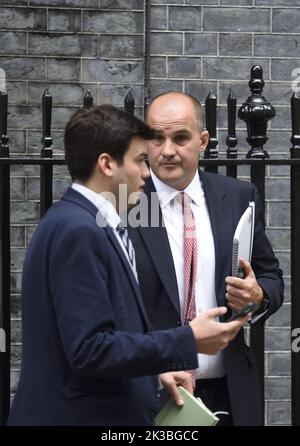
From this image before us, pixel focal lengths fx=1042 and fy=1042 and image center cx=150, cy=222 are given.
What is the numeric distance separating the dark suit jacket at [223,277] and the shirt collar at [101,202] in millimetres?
712

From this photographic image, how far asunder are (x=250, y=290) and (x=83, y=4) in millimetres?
3343

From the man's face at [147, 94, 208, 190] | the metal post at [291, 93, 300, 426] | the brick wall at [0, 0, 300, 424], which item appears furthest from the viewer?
the brick wall at [0, 0, 300, 424]

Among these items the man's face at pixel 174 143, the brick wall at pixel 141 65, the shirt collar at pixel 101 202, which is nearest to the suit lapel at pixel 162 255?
the man's face at pixel 174 143

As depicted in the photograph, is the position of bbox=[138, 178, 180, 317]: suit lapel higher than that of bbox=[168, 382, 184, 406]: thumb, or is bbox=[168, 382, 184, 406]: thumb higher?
bbox=[138, 178, 180, 317]: suit lapel

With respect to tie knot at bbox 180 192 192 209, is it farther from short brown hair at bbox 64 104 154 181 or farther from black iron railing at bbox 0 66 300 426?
short brown hair at bbox 64 104 154 181

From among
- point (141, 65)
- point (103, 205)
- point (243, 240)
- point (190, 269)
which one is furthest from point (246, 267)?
point (141, 65)

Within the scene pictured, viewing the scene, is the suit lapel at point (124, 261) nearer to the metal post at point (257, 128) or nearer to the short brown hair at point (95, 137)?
the short brown hair at point (95, 137)

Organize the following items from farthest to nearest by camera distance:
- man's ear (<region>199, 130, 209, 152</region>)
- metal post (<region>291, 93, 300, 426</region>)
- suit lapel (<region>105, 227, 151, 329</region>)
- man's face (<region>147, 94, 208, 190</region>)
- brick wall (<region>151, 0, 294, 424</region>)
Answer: brick wall (<region>151, 0, 294, 424</region>) < metal post (<region>291, 93, 300, 426</region>) < man's ear (<region>199, 130, 209, 152</region>) < man's face (<region>147, 94, 208, 190</region>) < suit lapel (<region>105, 227, 151, 329</region>)

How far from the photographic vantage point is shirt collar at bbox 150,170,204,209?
4.00m

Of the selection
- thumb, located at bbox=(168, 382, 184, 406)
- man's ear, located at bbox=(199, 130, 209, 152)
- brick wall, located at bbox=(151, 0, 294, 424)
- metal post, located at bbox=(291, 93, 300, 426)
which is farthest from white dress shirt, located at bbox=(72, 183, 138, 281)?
brick wall, located at bbox=(151, 0, 294, 424)

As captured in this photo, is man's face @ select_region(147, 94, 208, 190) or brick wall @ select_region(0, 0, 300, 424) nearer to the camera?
man's face @ select_region(147, 94, 208, 190)

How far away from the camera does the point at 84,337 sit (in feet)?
9.51
